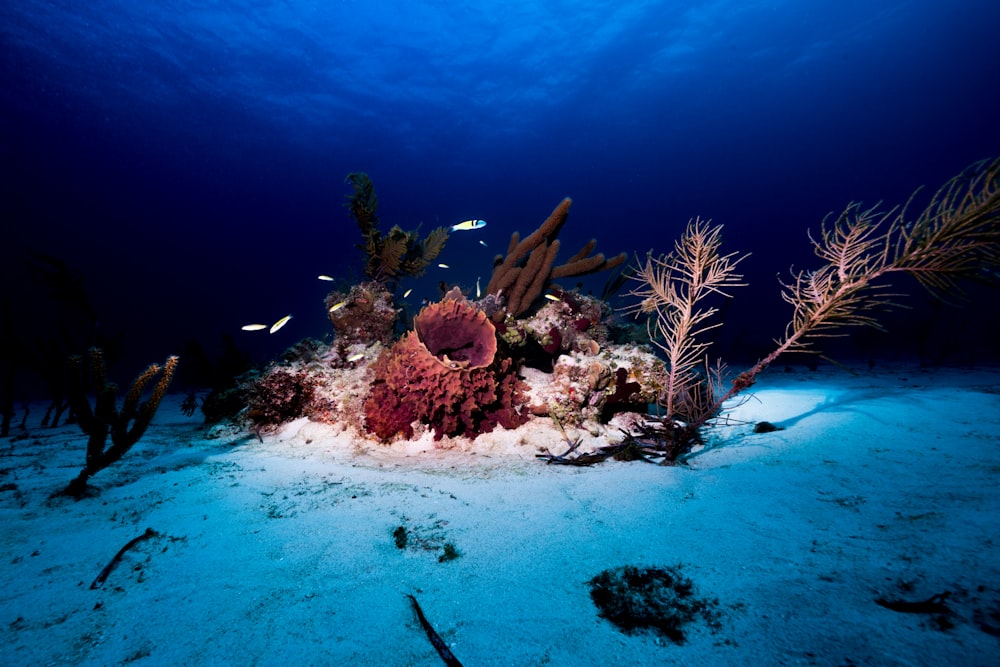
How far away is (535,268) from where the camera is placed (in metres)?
6.09

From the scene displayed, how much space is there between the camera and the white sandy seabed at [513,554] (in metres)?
1.42

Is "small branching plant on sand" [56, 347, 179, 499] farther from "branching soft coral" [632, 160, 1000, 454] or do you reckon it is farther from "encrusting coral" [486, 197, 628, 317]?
"branching soft coral" [632, 160, 1000, 454]

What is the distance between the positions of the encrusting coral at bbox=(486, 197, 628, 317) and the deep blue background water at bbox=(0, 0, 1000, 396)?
544 inches

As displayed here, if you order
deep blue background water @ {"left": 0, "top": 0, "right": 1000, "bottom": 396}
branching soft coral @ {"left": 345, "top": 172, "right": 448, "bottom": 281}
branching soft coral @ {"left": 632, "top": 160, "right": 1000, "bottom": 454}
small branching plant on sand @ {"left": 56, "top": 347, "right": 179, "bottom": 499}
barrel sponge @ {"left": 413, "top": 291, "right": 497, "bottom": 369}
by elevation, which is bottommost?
small branching plant on sand @ {"left": 56, "top": 347, "right": 179, "bottom": 499}

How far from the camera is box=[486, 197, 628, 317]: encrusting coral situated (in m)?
6.00

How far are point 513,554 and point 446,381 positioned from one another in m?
2.31

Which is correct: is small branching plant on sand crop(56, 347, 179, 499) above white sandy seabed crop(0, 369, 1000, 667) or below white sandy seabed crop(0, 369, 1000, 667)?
above

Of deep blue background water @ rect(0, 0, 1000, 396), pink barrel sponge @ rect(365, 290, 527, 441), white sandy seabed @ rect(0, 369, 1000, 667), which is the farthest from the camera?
deep blue background water @ rect(0, 0, 1000, 396)

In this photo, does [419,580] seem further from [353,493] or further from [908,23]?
[908,23]

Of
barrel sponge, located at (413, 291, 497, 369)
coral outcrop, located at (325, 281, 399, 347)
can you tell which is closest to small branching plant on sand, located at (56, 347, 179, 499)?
barrel sponge, located at (413, 291, 497, 369)

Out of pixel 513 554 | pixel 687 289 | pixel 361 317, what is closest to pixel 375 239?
pixel 361 317

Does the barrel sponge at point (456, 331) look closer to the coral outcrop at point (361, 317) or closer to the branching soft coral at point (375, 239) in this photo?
the coral outcrop at point (361, 317)

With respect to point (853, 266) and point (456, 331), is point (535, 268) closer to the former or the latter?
point (456, 331)

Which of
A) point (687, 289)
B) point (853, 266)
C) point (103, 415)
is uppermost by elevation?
point (853, 266)
